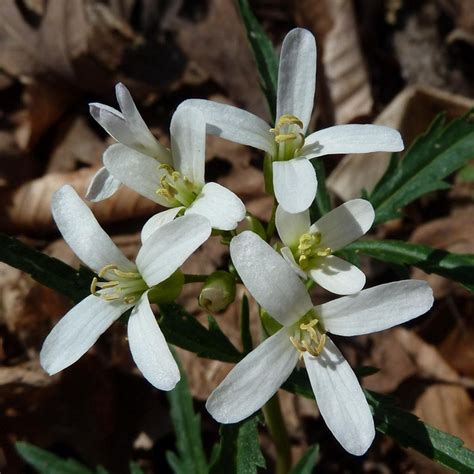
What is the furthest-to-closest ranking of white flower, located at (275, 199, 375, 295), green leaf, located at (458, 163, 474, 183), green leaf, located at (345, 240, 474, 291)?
green leaf, located at (458, 163, 474, 183), green leaf, located at (345, 240, 474, 291), white flower, located at (275, 199, 375, 295)

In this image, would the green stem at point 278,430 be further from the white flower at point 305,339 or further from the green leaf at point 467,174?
the green leaf at point 467,174

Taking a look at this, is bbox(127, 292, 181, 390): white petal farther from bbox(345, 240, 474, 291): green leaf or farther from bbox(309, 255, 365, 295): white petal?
bbox(345, 240, 474, 291): green leaf

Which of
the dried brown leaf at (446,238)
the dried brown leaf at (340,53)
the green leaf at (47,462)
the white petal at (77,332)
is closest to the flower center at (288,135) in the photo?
the white petal at (77,332)

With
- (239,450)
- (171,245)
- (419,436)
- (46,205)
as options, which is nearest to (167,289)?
(171,245)

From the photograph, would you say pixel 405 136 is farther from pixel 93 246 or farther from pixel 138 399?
pixel 93 246

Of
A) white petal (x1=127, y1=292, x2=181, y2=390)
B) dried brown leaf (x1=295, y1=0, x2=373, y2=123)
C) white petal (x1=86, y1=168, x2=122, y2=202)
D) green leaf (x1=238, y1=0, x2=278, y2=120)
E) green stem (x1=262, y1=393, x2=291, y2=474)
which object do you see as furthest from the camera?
dried brown leaf (x1=295, y1=0, x2=373, y2=123)

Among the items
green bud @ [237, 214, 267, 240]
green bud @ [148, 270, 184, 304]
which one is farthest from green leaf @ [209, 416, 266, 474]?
green bud @ [237, 214, 267, 240]

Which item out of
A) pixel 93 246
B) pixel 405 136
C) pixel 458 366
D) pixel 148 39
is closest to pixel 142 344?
pixel 93 246
